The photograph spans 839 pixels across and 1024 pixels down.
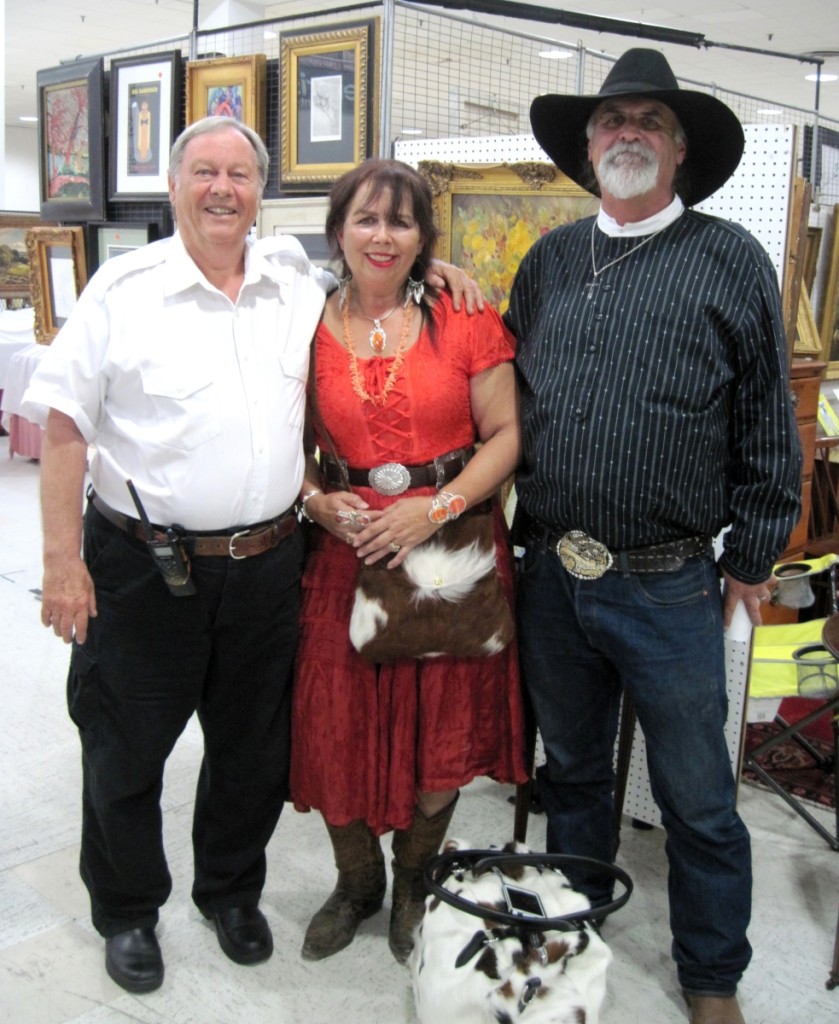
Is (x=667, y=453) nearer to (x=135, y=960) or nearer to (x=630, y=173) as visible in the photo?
(x=630, y=173)

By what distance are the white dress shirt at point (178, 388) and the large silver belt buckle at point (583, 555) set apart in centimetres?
53

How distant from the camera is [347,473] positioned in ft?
6.15

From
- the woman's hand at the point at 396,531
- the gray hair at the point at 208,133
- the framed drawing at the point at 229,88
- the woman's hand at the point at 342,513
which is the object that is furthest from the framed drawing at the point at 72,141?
the woman's hand at the point at 396,531

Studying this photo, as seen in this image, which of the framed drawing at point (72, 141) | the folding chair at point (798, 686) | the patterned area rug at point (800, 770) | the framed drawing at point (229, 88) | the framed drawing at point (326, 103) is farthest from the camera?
the framed drawing at point (72, 141)

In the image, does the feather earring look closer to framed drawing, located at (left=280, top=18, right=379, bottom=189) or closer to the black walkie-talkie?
the black walkie-talkie

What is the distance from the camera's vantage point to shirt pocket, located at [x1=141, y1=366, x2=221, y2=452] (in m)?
1.68

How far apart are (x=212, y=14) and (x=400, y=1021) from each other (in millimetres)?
8838

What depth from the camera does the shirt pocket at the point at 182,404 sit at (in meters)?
1.68

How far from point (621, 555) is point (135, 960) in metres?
1.26

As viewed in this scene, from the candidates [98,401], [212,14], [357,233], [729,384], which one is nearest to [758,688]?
[729,384]

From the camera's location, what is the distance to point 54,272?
15.5 ft

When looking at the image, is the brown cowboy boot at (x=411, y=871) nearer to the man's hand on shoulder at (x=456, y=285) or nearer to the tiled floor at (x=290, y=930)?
the tiled floor at (x=290, y=930)

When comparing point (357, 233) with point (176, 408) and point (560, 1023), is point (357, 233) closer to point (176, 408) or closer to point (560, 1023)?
point (176, 408)

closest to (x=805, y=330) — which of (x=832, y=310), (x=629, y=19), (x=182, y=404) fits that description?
(x=832, y=310)
